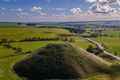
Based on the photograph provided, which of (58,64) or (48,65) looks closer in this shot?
(48,65)

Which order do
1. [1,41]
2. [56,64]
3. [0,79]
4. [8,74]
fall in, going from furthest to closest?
[1,41]
[56,64]
[8,74]
[0,79]

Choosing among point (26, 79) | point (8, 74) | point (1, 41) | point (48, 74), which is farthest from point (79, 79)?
point (1, 41)

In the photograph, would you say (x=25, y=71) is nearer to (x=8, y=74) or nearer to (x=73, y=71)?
(x=8, y=74)

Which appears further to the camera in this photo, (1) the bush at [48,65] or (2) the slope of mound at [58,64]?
(2) the slope of mound at [58,64]

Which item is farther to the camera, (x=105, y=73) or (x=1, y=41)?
(x=1, y=41)

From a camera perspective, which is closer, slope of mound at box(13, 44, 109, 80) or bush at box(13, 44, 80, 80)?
bush at box(13, 44, 80, 80)

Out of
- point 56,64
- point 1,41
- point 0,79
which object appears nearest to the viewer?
point 0,79

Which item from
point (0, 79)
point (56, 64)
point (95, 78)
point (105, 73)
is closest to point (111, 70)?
point (105, 73)

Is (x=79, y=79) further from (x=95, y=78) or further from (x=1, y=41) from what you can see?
(x=1, y=41)
